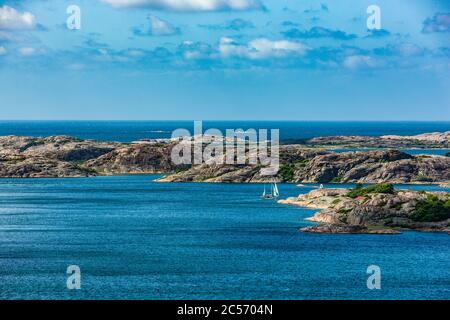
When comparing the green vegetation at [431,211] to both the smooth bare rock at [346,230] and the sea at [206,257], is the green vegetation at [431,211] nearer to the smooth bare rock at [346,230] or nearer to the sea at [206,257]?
the sea at [206,257]

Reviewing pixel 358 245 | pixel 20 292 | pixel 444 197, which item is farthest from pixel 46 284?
pixel 444 197

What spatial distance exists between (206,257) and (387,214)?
35.6m

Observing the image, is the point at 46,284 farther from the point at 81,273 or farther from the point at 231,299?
the point at 231,299

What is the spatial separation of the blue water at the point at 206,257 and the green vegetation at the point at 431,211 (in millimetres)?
4815

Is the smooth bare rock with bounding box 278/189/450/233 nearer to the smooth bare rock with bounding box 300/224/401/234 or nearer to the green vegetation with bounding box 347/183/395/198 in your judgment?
the smooth bare rock with bounding box 300/224/401/234

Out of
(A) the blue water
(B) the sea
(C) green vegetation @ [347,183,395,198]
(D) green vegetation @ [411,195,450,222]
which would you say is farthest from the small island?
(A) the blue water

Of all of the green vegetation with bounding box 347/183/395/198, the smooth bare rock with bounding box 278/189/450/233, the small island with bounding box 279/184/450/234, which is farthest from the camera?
the green vegetation with bounding box 347/183/395/198

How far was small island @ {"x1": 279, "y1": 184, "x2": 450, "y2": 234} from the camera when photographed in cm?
14200

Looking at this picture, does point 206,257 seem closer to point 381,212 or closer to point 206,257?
point 206,257

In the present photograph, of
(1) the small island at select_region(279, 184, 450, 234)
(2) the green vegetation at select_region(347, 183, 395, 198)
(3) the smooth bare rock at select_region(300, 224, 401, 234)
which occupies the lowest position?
(3) the smooth bare rock at select_region(300, 224, 401, 234)

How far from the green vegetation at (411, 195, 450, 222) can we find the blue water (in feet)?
15.8
